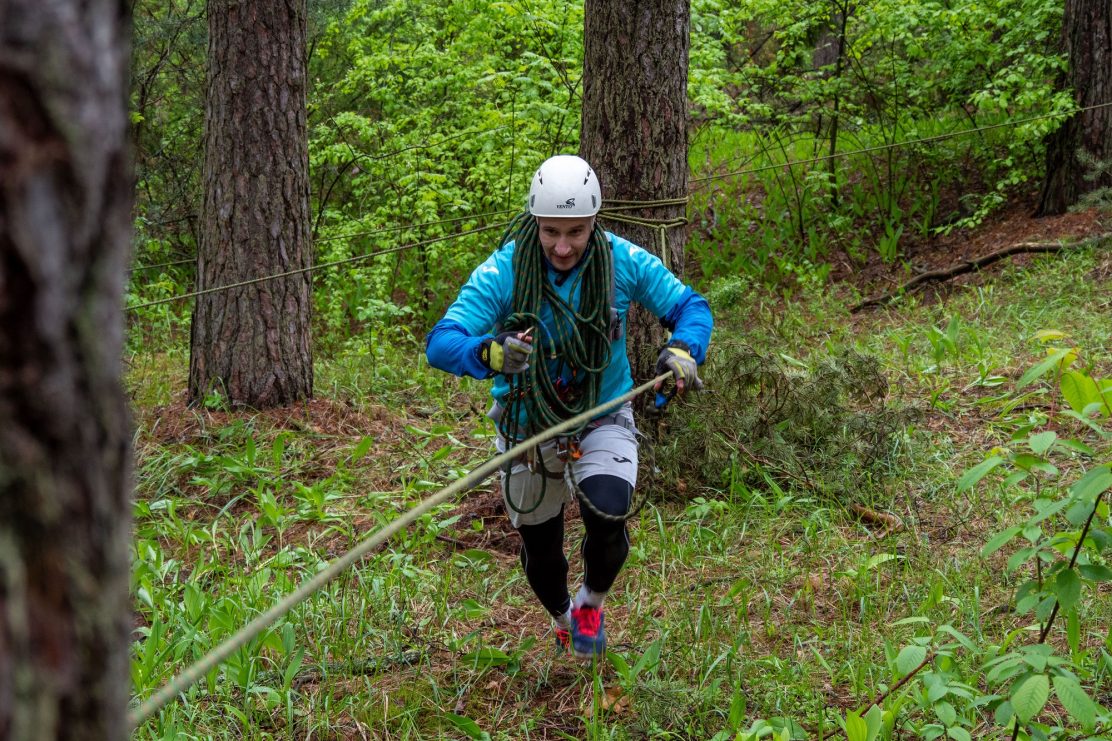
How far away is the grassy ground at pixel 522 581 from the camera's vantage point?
3371mm

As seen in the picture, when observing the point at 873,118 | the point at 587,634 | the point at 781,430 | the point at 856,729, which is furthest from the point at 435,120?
the point at 856,729

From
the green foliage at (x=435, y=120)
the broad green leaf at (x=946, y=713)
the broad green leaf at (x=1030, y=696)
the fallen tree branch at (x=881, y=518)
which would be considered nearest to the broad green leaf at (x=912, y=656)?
the broad green leaf at (x=946, y=713)

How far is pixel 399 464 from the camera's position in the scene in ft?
19.2

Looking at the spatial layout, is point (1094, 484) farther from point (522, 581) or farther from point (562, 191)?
point (522, 581)

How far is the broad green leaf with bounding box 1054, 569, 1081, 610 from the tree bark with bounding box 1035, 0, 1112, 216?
25.6ft

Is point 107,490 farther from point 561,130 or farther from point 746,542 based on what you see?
point 561,130

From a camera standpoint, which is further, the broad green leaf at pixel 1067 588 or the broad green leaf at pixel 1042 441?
the broad green leaf at pixel 1067 588

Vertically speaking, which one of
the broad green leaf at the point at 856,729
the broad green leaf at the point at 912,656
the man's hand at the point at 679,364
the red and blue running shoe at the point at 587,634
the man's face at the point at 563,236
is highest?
the man's face at the point at 563,236

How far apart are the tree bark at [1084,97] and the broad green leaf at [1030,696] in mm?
8066

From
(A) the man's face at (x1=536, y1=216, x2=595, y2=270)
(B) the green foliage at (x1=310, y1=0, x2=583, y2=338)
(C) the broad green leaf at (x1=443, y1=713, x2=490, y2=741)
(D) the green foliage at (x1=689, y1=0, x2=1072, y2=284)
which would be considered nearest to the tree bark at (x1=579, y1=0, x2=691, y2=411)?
(A) the man's face at (x1=536, y1=216, x2=595, y2=270)

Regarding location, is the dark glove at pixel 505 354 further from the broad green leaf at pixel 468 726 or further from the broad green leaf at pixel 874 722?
the broad green leaf at pixel 874 722

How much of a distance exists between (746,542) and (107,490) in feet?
13.1

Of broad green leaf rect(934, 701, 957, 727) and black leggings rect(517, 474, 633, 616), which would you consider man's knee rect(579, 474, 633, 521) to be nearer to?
black leggings rect(517, 474, 633, 616)

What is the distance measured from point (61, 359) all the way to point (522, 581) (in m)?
3.85
